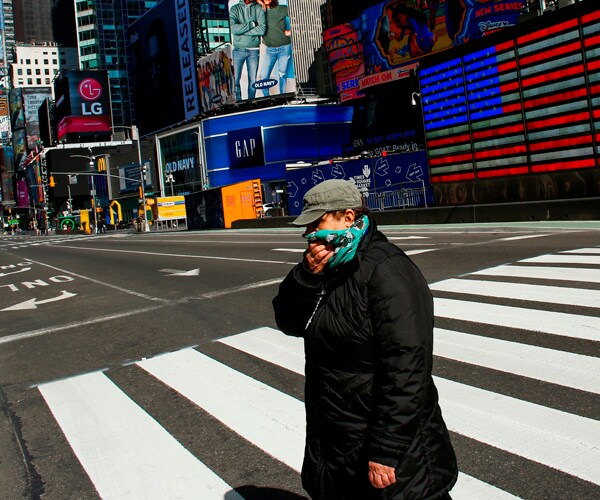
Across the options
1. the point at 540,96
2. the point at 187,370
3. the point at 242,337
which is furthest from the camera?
the point at 540,96

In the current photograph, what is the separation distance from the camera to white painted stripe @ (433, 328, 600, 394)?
5070 mm

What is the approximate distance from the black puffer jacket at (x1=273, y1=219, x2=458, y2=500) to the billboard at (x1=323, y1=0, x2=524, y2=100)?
44.2m

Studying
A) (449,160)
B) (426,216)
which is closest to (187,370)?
(426,216)

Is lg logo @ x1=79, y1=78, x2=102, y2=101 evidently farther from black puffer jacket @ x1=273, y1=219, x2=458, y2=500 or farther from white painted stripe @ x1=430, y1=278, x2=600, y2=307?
black puffer jacket @ x1=273, y1=219, x2=458, y2=500

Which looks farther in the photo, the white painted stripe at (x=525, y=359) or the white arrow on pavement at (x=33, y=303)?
the white arrow on pavement at (x=33, y=303)

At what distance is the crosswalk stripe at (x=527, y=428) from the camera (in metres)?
3.69

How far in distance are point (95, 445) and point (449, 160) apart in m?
22.5

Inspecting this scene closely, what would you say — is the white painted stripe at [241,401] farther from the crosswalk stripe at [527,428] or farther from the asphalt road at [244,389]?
the crosswalk stripe at [527,428]

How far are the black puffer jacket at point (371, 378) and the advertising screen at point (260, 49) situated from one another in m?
75.5

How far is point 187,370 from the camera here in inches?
255

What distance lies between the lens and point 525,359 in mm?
5660

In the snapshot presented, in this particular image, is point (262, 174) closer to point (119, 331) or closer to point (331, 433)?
point (119, 331)

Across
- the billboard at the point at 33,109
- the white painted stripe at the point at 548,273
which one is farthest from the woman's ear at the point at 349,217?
the billboard at the point at 33,109

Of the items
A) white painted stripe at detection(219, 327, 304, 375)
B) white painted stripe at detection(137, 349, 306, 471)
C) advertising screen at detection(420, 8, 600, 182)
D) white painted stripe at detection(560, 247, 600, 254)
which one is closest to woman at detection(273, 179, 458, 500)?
white painted stripe at detection(137, 349, 306, 471)
